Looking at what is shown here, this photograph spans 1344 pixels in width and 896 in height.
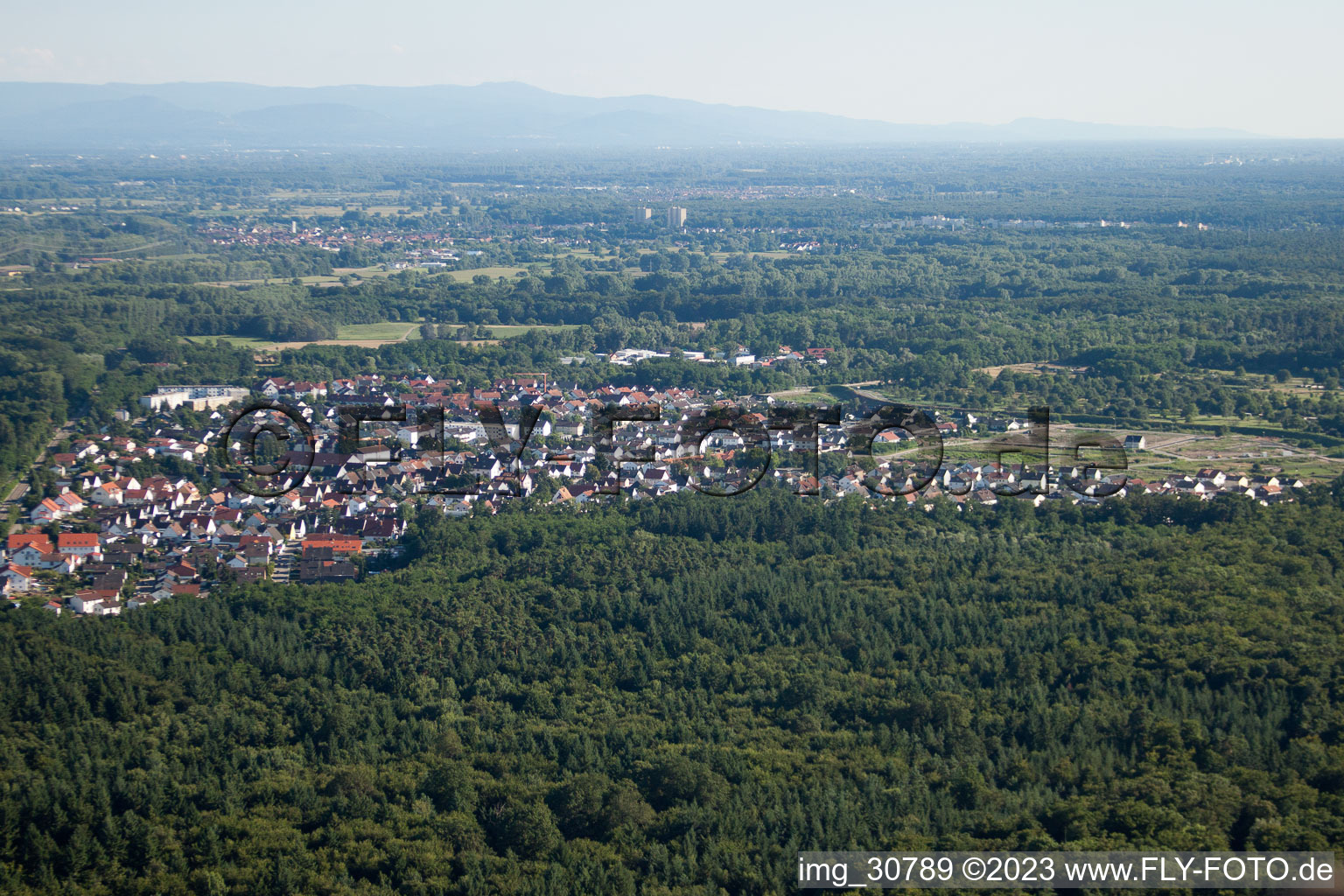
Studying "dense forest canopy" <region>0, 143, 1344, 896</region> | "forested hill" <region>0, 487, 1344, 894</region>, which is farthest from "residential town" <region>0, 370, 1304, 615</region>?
"forested hill" <region>0, 487, 1344, 894</region>

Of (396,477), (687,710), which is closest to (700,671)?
(687,710)

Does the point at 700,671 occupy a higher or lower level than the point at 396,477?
lower

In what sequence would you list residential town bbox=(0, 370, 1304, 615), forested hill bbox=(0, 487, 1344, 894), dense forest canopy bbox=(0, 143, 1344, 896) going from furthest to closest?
1. residential town bbox=(0, 370, 1304, 615)
2. dense forest canopy bbox=(0, 143, 1344, 896)
3. forested hill bbox=(0, 487, 1344, 894)

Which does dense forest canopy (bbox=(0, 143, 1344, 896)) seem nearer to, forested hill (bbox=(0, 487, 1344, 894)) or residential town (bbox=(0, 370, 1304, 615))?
forested hill (bbox=(0, 487, 1344, 894))

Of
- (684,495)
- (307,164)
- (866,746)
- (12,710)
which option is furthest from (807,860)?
(307,164)

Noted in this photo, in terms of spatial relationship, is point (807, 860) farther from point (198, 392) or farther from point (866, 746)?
point (198, 392)

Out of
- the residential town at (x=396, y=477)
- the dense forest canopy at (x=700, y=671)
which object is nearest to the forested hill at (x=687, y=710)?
the dense forest canopy at (x=700, y=671)

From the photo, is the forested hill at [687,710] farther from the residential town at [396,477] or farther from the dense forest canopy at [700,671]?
the residential town at [396,477]

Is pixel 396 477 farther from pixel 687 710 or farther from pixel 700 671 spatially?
pixel 687 710

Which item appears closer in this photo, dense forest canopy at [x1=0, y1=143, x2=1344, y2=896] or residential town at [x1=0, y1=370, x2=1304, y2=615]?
dense forest canopy at [x1=0, y1=143, x2=1344, y2=896]
